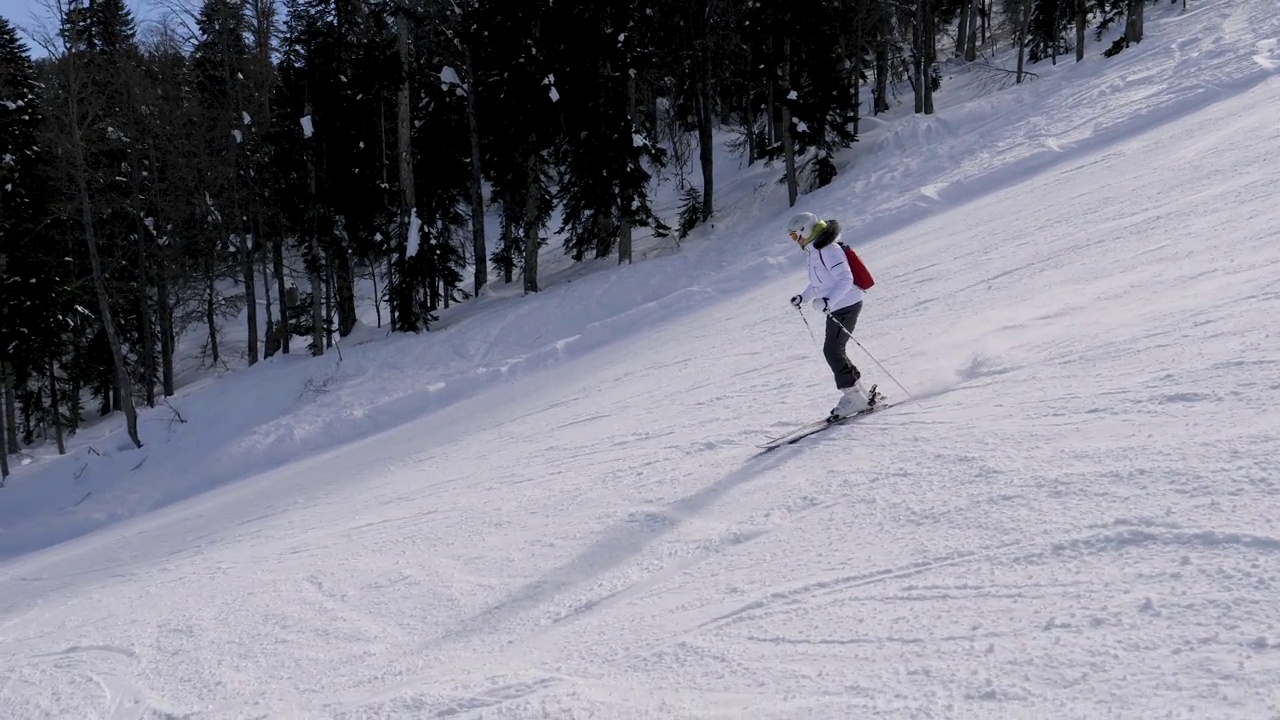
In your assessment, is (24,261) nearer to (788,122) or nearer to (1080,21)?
(788,122)

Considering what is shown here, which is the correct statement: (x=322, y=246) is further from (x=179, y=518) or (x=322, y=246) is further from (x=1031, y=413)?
(x=1031, y=413)

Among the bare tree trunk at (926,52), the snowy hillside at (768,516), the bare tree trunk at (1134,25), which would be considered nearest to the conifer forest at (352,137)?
the bare tree trunk at (926,52)

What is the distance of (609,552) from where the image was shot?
6273 mm

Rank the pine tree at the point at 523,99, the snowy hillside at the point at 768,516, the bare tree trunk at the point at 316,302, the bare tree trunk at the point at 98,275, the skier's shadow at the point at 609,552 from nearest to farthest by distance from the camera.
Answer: the snowy hillside at the point at 768,516 → the skier's shadow at the point at 609,552 → the bare tree trunk at the point at 98,275 → the pine tree at the point at 523,99 → the bare tree trunk at the point at 316,302

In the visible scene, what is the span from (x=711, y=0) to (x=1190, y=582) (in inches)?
1000

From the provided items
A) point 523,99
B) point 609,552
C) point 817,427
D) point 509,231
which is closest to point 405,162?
point 523,99

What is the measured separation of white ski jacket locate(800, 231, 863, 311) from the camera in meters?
8.00

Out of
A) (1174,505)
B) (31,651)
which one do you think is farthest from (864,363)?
(31,651)

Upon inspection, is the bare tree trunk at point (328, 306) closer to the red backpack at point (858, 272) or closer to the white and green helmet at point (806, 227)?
the white and green helmet at point (806, 227)

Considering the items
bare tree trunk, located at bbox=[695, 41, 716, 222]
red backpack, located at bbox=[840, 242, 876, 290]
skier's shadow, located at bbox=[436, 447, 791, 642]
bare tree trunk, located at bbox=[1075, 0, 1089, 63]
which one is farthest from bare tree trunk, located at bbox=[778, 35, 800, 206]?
skier's shadow, located at bbox=[436, 447, 791, 642]

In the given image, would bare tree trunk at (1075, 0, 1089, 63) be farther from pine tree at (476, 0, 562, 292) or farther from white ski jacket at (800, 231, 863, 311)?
white ski jacket at (800, 231, 863, 311)

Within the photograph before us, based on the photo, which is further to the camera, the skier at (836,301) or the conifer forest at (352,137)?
the conifer forest at (352,137)

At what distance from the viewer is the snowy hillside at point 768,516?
3.92 m

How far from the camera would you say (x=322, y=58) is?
78.5 ft
